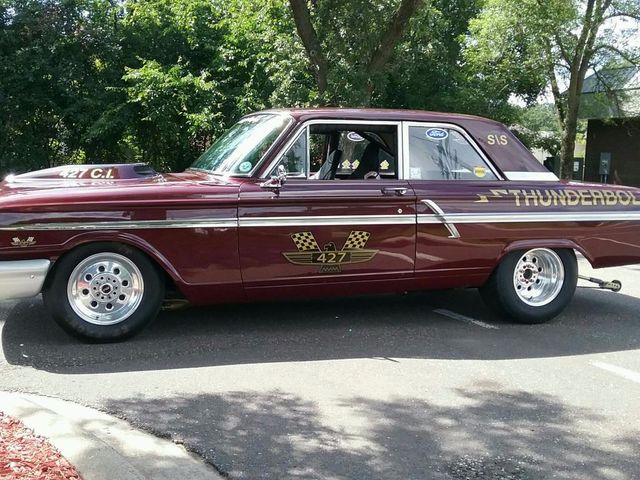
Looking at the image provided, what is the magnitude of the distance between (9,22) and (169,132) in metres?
4.36

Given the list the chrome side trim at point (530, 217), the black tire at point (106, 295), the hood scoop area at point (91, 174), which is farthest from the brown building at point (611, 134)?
the black tire at point (106, 295)

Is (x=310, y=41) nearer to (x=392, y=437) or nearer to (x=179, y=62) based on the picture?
(x=179, y=62)

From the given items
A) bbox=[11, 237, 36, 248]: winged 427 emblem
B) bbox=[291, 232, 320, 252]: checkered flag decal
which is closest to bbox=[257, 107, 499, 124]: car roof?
bbox=[291, 232, 320, 252]: checkered flag decal

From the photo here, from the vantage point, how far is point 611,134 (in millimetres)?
24594

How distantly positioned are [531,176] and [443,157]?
0.88 metres

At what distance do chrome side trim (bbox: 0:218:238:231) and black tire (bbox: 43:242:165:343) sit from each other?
0.16m

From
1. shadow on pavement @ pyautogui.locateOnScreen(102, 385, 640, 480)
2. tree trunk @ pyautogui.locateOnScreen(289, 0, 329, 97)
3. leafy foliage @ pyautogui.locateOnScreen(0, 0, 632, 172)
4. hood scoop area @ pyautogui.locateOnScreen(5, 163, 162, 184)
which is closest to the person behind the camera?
shadow on pavement @ pyautogui.locateOnScreen(102, 385, 640, 480)

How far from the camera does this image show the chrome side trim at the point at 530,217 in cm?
575

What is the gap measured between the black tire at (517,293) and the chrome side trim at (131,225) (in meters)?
2.45

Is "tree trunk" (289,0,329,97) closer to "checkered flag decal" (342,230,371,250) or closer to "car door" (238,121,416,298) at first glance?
"car door" (238,121,416,298)

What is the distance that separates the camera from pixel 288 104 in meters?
13.9

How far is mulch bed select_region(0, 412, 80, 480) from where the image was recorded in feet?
9.80

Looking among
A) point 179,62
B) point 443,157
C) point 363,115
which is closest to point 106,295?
point 363,115

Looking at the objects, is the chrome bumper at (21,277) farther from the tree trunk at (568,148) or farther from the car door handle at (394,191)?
the tree trunk at (568,148)
